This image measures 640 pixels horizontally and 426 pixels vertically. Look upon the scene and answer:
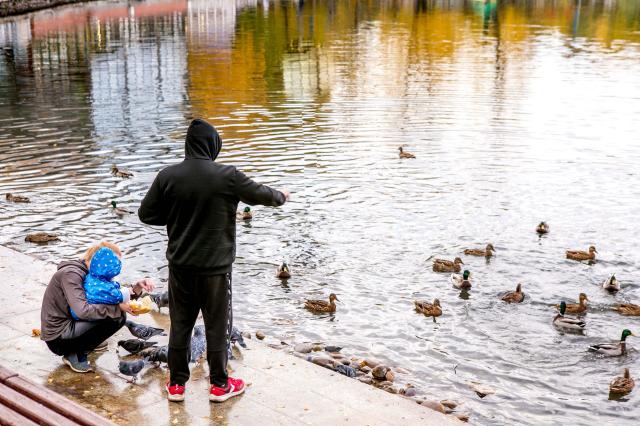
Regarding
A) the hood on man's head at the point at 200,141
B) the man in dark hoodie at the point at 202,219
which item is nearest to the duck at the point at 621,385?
the man in dark hoodie at the point at 202,219

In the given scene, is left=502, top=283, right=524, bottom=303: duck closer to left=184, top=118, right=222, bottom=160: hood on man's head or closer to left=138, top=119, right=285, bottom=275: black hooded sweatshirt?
left=138, top=119, right=285, bottom=275: black hooded sweatshirt

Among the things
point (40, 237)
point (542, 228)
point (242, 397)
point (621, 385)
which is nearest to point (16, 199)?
point (40, 237)

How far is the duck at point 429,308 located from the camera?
1328 centimetres

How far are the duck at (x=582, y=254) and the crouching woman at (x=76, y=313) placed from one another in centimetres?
985

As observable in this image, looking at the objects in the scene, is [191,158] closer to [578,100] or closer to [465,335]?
[465,335]

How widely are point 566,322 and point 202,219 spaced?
7.54 metres

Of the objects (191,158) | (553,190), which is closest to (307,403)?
(191,158)

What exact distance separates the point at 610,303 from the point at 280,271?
5.68m

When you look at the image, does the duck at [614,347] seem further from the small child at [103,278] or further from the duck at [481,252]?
the small child at [103,278]

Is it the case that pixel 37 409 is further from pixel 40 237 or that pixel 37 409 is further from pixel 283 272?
pixel 40 237

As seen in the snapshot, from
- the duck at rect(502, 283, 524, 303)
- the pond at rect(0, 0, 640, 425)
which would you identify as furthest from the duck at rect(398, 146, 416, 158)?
the duck at rect(502, 283, 524, 303)

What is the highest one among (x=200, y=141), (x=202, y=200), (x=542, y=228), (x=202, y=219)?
(x=200, y=141)

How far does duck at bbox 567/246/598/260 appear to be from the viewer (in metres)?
15.7

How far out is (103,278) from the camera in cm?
819
